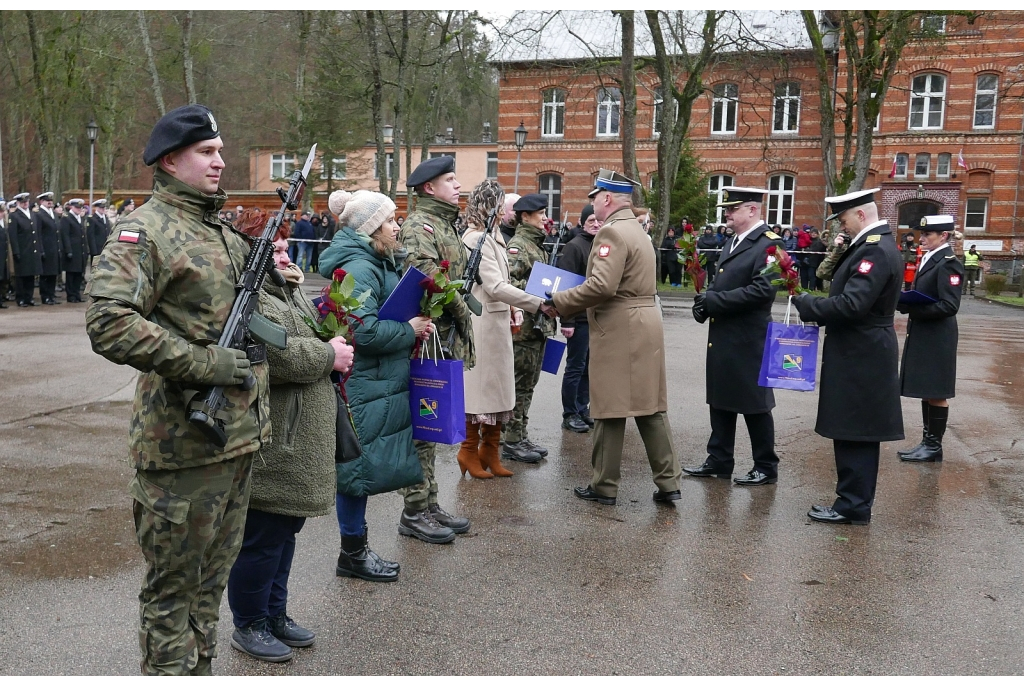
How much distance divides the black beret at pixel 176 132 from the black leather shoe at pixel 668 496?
4083 mm

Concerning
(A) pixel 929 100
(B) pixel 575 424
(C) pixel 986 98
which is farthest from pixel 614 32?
(B) pixel 575 424

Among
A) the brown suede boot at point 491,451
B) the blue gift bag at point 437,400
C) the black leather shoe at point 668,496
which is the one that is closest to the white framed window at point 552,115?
A: the brown suede boot at point 491,451

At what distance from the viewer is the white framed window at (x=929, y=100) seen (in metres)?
38.3

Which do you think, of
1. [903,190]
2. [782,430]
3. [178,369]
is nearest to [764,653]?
[178,369]

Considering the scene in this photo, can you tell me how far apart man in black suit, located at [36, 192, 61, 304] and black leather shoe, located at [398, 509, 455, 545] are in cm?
1504

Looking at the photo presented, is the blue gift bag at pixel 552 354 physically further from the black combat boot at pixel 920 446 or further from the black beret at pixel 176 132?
the black beret at pixel 176 132

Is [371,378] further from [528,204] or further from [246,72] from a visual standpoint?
[246,72]

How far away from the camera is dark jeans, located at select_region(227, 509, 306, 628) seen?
3.84 metres

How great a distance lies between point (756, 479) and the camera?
696 centimetres

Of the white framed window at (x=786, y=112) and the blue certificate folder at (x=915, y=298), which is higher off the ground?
the white framed window at (x=786, y=112)

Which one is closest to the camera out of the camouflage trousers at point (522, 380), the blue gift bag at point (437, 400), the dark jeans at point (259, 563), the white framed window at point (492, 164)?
the dark jeans at point (259, 563)

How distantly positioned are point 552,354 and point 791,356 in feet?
6.76

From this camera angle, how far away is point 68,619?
4234 mm

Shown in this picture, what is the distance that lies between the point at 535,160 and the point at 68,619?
40.7m
